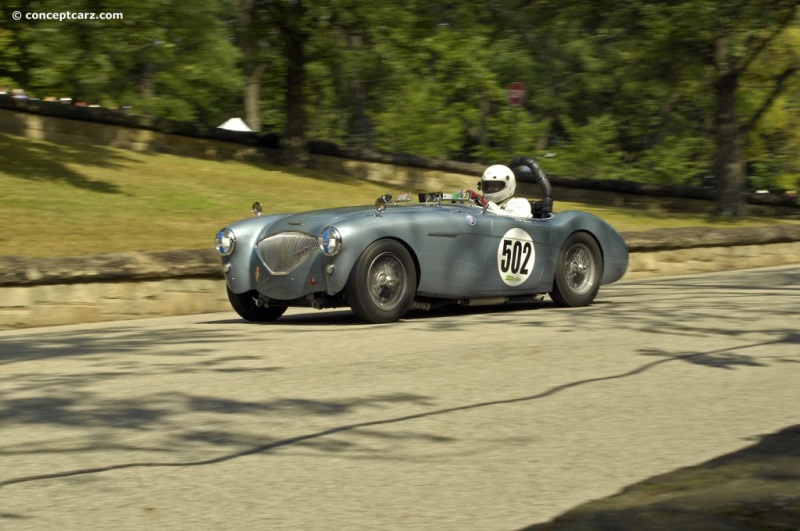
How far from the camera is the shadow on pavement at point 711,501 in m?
3.75

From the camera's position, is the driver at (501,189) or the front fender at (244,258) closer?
the front fender at (244,258)

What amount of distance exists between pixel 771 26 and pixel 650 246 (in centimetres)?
890

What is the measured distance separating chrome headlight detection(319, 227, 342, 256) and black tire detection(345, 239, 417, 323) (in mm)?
237

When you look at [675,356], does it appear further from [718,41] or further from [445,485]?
[718,41]

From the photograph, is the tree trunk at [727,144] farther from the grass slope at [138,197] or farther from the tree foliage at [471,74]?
the grass slope at [138,197]

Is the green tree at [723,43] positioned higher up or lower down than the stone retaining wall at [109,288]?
higher up

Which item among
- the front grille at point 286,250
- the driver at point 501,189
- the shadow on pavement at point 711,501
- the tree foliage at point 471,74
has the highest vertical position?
the tree foliage at point 471,74

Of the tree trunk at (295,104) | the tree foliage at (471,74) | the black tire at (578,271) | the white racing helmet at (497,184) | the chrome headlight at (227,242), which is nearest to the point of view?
the chrome headlight at (227,242)

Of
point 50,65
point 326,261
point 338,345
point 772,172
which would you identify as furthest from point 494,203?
point 772,172

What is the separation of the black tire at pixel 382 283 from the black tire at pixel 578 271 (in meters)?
2.00

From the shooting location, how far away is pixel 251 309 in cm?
1072

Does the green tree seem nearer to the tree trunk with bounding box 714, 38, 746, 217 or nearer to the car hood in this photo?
the tree trunk with bounding box 714, 38, 746, 217

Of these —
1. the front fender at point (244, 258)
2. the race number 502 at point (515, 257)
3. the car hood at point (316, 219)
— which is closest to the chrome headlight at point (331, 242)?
the car hood at point (316, 219)

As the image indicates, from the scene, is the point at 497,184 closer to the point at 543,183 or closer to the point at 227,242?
the point at 543,183
